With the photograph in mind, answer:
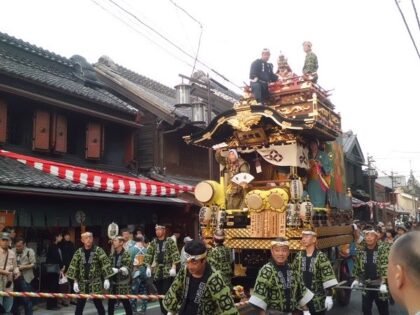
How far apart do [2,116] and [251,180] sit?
7.08 meters

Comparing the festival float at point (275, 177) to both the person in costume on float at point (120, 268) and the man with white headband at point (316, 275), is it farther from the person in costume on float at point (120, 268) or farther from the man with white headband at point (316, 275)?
the person in costume on float at point (120, 268)

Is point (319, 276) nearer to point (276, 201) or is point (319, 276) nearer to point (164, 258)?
point (276, 201)

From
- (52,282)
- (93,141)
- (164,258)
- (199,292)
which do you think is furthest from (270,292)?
(93,141)

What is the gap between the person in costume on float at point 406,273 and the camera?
182 cm

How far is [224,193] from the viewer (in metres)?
9.32

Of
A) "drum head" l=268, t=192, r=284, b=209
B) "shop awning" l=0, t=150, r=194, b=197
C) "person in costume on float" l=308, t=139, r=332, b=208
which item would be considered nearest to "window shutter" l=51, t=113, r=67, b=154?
"shop awning" l=0, t=150, r=194, b=197

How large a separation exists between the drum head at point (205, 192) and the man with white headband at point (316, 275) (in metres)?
2.99

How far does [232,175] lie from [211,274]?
5.10 metres

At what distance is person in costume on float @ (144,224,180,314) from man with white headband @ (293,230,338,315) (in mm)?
3159

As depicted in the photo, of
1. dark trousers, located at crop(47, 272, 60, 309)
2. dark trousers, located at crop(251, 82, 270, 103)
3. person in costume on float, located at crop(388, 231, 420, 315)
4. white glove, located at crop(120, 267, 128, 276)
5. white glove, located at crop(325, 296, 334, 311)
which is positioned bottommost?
dark trousers, located at crop(47, 272, 60, 309)

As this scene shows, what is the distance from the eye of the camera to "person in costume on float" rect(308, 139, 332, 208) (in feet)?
31.2

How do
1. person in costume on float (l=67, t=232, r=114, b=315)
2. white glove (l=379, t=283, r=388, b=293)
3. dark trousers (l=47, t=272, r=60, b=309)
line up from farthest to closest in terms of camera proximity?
dark trousers (l=47, t=272, r=60, b=309), person in costume on float (l=67, t=232, r=114, b=315), white glove (l=379, t=283, r=388, b=293)

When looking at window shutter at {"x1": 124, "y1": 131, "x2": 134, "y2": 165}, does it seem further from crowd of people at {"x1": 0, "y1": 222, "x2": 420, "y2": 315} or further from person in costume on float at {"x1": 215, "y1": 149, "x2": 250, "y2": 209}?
person in costume on float at {"x1": 215, "y1": 149, "x2": 250, "y2": 209}

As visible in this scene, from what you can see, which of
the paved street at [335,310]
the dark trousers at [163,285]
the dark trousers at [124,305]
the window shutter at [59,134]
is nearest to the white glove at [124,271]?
the dark trousers at [124,305]
